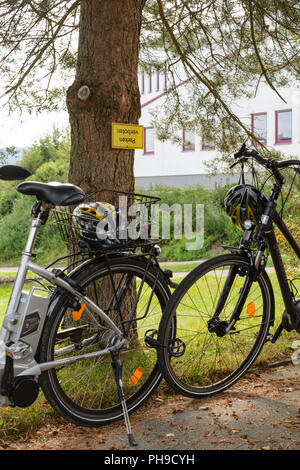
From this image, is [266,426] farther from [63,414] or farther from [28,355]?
[28,355]

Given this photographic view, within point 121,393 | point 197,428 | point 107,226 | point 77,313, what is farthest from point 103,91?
point 197,428

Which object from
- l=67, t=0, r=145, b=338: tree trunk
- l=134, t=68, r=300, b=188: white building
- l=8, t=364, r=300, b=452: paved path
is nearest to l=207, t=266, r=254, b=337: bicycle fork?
l=8, t=364, r=300, b=452: paved path

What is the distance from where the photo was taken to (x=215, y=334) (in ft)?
12.1

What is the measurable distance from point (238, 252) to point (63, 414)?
1.32 m

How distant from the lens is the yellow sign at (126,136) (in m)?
3.77

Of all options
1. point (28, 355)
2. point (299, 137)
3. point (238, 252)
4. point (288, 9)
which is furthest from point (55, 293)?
point (299, 137)

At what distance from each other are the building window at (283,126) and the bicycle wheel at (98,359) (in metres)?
14.6

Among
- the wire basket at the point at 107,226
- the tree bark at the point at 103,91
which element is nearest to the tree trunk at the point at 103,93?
the tree bark at the point at 103,91

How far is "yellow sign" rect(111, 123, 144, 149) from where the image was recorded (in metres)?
3.77

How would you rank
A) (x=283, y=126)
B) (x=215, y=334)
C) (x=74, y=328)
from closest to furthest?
(x=74, y=328)
(x=215, y=334)
(x=283, y=126)

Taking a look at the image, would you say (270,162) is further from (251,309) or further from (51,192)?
(51,192)

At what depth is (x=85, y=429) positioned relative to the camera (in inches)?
118

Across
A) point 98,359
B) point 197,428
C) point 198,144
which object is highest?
point 198,144

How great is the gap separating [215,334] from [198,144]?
13.3m
